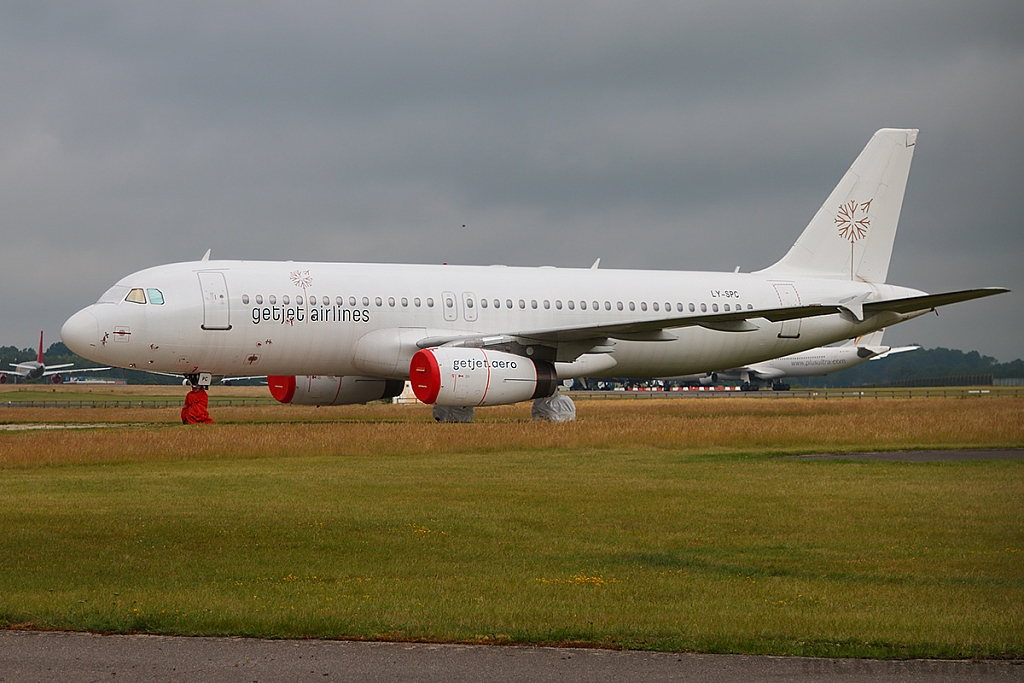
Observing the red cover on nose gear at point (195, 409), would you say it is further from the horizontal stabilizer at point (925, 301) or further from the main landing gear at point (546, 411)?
the horizontal stabilizer at point (925, 301)

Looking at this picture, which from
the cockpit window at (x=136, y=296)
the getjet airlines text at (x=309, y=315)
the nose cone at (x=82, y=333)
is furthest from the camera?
the getjet airlines text at (x=309, y=315)

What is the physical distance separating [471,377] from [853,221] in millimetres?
17067

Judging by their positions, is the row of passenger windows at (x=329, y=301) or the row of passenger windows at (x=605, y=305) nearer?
the row of passenger windows at (x=329, y=301)

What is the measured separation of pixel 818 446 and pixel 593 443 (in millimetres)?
4388

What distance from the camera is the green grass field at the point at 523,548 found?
7.79 meters

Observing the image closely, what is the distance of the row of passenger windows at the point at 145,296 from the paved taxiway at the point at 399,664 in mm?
22150

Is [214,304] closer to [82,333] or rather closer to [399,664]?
[82,333]

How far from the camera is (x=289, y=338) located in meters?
29.7

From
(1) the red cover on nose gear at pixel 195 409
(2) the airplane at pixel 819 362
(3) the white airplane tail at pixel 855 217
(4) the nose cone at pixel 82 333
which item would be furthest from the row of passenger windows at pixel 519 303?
(2) the airplane at pixel 819 362

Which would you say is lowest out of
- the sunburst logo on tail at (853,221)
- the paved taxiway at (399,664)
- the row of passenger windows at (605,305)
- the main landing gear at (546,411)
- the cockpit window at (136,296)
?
the paved taxiway at (399,664)

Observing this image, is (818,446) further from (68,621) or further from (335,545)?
(68,621)

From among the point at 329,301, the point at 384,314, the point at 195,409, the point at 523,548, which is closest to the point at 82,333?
the point at 195,409

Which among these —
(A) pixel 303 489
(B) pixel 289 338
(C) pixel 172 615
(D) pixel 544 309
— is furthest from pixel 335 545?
(D) pixel 544 309

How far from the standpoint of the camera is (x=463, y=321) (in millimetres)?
31875
